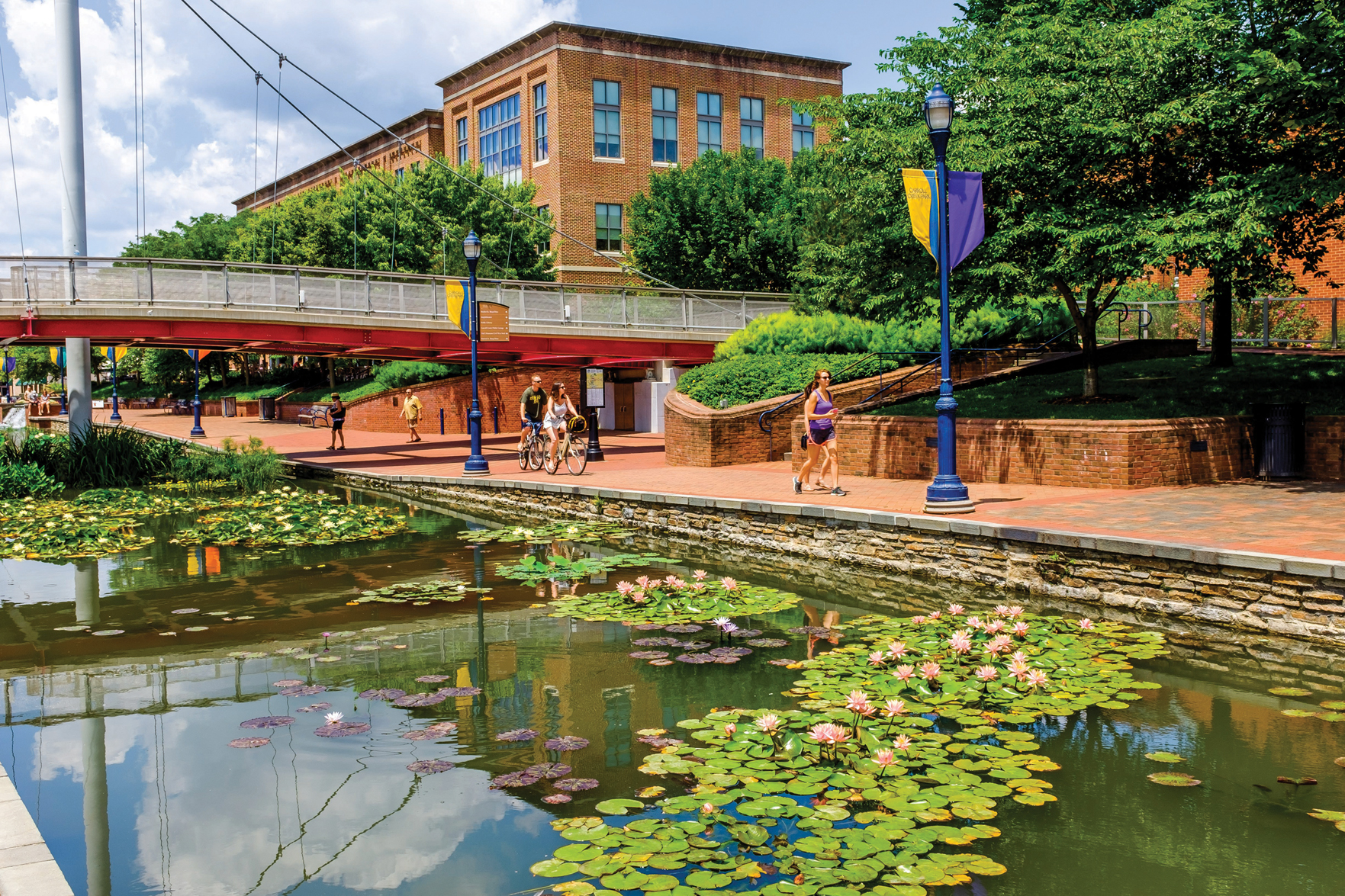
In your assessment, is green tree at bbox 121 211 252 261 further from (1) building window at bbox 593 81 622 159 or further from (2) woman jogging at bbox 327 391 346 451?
(2) woman jogging at bbox 327 391 346 451

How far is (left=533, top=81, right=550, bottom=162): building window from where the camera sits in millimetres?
54312

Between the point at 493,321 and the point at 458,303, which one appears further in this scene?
the point at 458,303

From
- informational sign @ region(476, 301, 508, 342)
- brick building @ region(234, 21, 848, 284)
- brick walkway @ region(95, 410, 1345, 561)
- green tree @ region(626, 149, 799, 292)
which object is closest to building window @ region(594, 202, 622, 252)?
brick building @ region(234, 21, 848, 284)

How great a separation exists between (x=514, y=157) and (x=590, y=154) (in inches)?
220

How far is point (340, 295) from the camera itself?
28031 mm

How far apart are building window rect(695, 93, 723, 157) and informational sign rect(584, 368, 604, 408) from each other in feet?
115

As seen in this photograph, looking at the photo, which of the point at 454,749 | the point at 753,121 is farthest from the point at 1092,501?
the point at 753,121

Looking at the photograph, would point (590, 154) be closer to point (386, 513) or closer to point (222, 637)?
point (386, 513)

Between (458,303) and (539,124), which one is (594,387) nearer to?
(458,303)

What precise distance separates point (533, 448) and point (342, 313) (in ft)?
27.5

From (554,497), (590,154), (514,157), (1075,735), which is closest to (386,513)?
(554,497)

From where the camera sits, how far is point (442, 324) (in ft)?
95.8

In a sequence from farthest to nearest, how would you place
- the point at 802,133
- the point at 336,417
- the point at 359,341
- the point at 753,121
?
the point at 802,133, the point at 753,121, the point at 336,417, the point at 359,341

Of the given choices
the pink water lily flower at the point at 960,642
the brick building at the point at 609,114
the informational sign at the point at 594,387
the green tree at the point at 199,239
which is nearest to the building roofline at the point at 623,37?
the brick building at the point at 609,114
